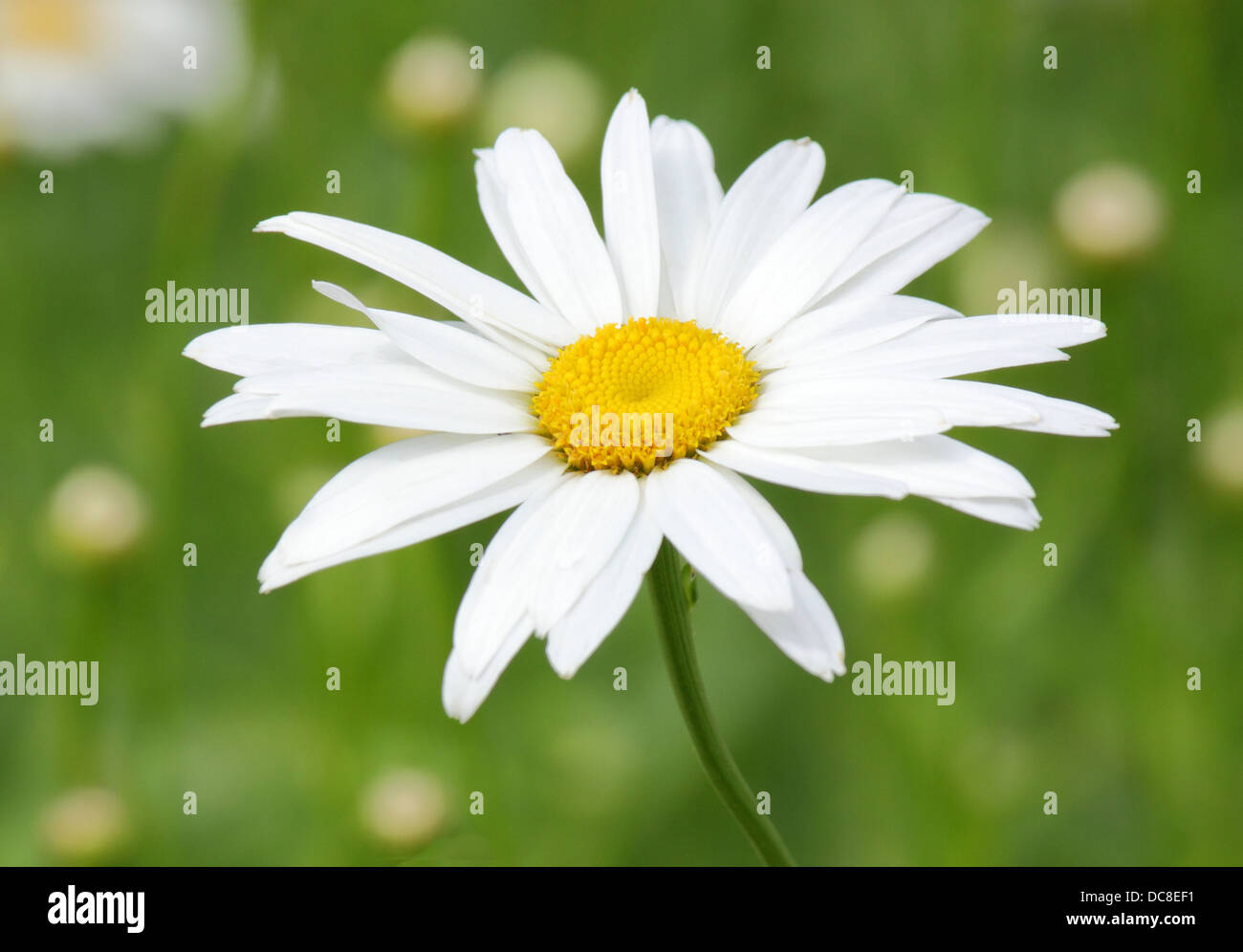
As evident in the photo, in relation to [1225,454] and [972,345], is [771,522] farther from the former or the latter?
[1225,454]

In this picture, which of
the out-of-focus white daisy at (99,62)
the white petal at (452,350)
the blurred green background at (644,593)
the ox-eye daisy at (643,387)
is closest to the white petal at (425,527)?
the ox-eye daisy at (643,387)

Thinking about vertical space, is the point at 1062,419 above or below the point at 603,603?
above

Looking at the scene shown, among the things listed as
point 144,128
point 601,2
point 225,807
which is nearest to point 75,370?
point 144,128

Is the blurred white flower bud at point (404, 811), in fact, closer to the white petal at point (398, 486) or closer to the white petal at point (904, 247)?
the white petal at point (398, 486)

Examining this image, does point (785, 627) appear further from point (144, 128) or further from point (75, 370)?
point (144, 128)

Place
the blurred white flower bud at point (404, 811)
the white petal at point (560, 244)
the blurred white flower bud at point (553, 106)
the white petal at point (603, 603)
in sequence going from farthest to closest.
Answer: the blurred white flower bud at point (553, 106)
the blurred white flower bud at point (404, 811)
the white petal at point (560, 244)
the white petal at point (603, 603)

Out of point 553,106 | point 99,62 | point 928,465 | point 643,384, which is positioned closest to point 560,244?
point 643,384
